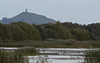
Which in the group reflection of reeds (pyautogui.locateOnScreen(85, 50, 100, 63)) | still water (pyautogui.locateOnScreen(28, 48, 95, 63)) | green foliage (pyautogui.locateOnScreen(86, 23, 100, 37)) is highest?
green foliage (pyautogui.locateOnScreen(86, 23, 100, 37))

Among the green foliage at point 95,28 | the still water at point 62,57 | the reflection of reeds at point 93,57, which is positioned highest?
the green foliage at point 95,28

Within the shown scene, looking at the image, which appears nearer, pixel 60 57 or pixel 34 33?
pixel 60 57

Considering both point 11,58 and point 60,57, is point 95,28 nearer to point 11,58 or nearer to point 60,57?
point 60,57

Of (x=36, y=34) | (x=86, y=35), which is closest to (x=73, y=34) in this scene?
(x=86, y=35)

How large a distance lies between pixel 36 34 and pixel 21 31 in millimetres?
5473

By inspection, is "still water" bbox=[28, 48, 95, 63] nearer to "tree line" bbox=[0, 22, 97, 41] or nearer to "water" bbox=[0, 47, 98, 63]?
"water" bbox=[0, 47, 98, 63]

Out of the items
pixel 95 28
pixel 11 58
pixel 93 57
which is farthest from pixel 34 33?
pixel 11 58

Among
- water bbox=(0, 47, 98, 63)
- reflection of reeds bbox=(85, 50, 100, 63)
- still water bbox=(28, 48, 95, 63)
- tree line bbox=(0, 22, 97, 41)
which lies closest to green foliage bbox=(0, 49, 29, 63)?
water bbox=(0, 47, 98, 63)

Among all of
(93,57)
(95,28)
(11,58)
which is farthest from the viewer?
(95,28)

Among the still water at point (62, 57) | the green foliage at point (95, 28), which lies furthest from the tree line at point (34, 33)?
the still water at point (62, 57)

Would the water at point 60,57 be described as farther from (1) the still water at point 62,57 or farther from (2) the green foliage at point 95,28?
(2) the green foliage at point 95,28

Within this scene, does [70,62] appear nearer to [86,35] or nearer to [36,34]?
[36,34]

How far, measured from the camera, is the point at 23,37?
63906mm

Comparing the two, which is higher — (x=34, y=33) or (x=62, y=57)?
(x=34, y=33)
